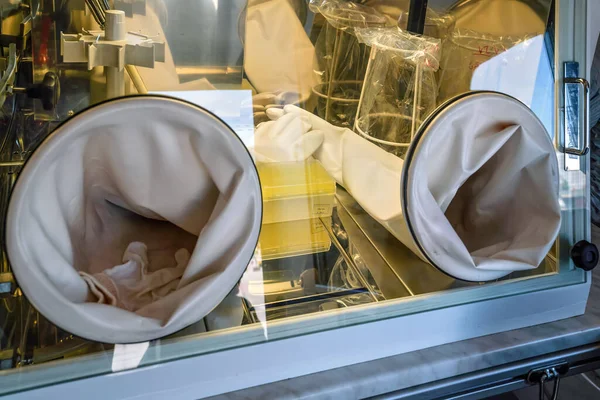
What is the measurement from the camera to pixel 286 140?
2.38 ft

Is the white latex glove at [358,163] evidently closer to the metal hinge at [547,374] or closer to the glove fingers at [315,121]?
the glove fingers at [315,121]

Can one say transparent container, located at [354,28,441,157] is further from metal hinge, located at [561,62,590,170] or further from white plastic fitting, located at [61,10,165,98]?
white plastic fitting, located at [61,10,165,98]

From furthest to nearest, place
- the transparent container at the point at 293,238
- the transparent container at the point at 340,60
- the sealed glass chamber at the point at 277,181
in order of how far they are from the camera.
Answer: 1. the transparent container at the point at 340,60
2. the transparent container at the point at 293,238
3. the sealed glass chamber at the point at 277,181

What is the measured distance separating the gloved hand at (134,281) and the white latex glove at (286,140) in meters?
0.18

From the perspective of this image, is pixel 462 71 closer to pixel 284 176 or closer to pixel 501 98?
pixel 501 98

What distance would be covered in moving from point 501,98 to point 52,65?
0.53 meters

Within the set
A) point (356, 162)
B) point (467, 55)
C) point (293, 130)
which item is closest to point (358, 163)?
point (356, 162)

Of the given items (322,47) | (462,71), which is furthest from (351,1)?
(462,71)

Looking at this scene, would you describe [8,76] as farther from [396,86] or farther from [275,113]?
[396,86]

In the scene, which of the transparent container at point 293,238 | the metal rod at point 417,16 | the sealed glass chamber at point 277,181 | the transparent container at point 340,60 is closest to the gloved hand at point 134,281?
the sealed glass chamber at point 277,181

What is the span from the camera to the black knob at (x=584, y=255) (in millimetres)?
697

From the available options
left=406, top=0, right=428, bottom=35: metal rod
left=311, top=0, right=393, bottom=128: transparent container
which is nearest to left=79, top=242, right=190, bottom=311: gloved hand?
left=311, top=0, right=393, bottom=128: transparent container

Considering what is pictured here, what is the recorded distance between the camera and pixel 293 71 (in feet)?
2.56

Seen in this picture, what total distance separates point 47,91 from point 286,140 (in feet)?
1.00
